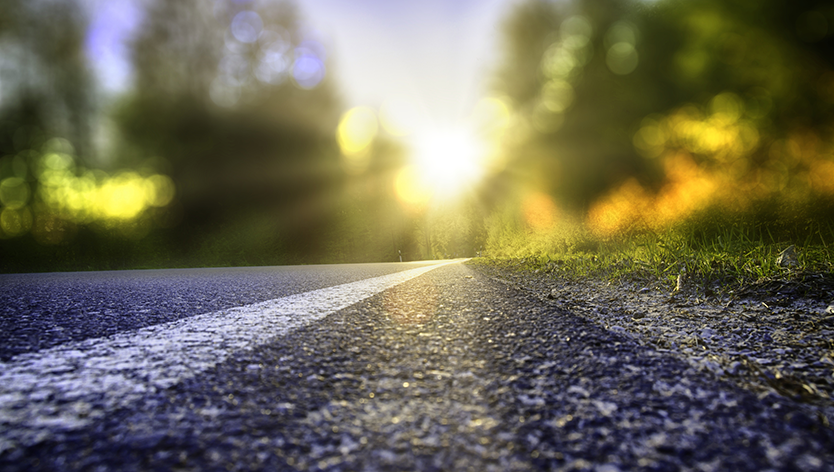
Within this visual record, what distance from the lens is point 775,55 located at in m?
2.55

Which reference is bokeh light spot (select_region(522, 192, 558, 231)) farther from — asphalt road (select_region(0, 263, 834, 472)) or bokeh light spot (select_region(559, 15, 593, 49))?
asphalt road (select_region(0, 263, 834, 472))

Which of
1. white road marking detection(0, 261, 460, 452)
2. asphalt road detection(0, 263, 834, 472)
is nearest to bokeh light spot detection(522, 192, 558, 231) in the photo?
asphalt road detection(0, 263, 834, 472)

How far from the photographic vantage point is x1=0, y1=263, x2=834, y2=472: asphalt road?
72cm

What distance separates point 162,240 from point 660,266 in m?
13.0

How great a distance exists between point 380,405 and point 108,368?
3.03 ft

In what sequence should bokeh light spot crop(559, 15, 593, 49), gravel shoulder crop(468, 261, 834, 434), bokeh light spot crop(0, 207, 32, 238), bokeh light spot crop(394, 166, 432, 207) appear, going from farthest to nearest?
1. bokeh light spot crop(394, 166, 432, 207)
2. bokeh light spot crop(0, 207, 32, 238)
3. bokeh light spot crop(559, 15, 593, 49)
4. gravel shoulder crop(468, 261, 834, 434)

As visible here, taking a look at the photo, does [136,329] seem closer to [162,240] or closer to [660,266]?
[660,266]

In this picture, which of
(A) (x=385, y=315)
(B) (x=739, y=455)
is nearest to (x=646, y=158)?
(A) (x=385, y=315)

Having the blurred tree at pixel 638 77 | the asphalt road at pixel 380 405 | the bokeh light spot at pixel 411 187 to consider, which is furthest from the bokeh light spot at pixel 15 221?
the bokeh light spot at pixel 411 187

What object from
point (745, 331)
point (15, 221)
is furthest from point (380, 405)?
point (15, 221)

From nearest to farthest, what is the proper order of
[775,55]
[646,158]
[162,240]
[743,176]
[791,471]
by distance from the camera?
[791,471] → [775,55] → [743,176] → [646,158] → [162,240]

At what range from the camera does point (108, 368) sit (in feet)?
3.99

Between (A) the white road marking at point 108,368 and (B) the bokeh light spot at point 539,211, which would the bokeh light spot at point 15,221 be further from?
(B) the bokeh light spot at point 539,211

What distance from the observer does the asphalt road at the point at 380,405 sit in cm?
72
